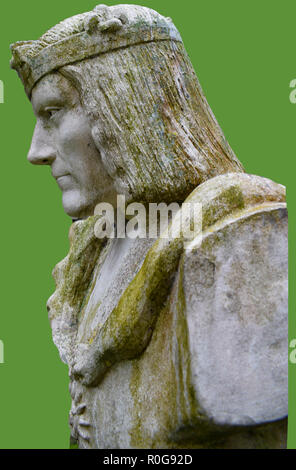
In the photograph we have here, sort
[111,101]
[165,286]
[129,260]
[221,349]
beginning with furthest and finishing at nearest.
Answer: [129,260] < [111,101] < [165,286] < [221,349]

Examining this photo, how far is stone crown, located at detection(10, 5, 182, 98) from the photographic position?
11.2 ft

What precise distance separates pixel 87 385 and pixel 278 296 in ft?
3.52

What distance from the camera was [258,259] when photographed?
3.02 m

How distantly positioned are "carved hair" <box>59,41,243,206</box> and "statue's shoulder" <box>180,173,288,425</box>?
1.28 feet

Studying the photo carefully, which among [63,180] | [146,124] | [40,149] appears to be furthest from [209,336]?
[40,149]

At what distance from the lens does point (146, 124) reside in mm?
3379

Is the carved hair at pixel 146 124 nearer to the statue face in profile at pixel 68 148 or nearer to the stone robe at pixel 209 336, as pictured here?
the statue face in profile at pixel 68 148

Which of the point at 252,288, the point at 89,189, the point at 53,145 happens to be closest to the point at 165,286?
the point at 252,288

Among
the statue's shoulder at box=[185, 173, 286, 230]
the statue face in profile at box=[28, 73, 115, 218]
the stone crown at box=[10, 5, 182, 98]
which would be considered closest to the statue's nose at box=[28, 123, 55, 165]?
the statue face in profile at box=[28, 73, 115, 218]

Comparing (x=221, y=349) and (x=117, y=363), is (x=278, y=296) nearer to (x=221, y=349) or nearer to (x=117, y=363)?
(x=221, y=349)

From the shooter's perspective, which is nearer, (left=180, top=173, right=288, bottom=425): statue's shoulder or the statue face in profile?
(left=180, top=173, right=288, bottom=425): statue's shoulder

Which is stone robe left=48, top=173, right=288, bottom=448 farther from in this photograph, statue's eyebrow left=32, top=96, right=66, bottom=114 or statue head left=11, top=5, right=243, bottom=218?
statue's eyebrow left=32, top=96, right=66, bottom=114

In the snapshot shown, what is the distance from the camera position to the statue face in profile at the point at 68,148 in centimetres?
354

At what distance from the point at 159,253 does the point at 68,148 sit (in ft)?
2.58
